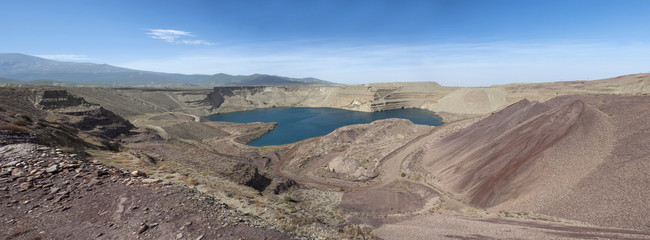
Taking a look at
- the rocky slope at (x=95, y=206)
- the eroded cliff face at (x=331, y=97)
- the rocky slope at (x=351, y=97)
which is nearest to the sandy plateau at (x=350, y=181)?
the rocky slope at (x=95, y=206)

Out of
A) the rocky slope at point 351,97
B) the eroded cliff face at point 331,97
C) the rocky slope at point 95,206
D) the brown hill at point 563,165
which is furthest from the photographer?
the eroded cliff face at point 331,97

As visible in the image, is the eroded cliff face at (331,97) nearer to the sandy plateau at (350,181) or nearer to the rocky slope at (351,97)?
the rocky slope at (351,97)

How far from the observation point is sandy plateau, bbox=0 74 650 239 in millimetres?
8188

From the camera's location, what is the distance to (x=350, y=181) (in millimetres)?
26547

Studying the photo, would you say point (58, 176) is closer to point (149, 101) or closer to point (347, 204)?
point (347, 204)

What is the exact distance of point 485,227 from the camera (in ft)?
42.8

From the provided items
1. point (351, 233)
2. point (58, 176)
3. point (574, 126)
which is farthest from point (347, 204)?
point (574, 126)

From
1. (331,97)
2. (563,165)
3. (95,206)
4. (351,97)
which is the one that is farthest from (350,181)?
(331,97)

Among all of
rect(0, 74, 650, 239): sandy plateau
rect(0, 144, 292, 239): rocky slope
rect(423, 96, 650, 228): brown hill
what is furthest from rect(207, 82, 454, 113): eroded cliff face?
rect(0, 144, 292, 239): rocky slope

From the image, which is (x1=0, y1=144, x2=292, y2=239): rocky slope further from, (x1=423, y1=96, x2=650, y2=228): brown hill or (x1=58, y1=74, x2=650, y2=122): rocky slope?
(x1=58, y1=74, x2=650, y2=122): rocky slope

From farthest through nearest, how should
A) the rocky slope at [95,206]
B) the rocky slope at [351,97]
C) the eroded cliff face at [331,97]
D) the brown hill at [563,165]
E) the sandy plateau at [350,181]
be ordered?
the eroded cliff face at [331,97], the rocky slope at [351,97], the brown hill at [563,165], the sandy plateau at [350,181], the rocky slope at [95,206]

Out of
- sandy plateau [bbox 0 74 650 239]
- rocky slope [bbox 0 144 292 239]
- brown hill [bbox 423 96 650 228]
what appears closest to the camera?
rocky slope [bbox 0 144 292 239]

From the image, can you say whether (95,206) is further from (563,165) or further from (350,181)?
(563,165)

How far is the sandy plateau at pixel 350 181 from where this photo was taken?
8.19 m
